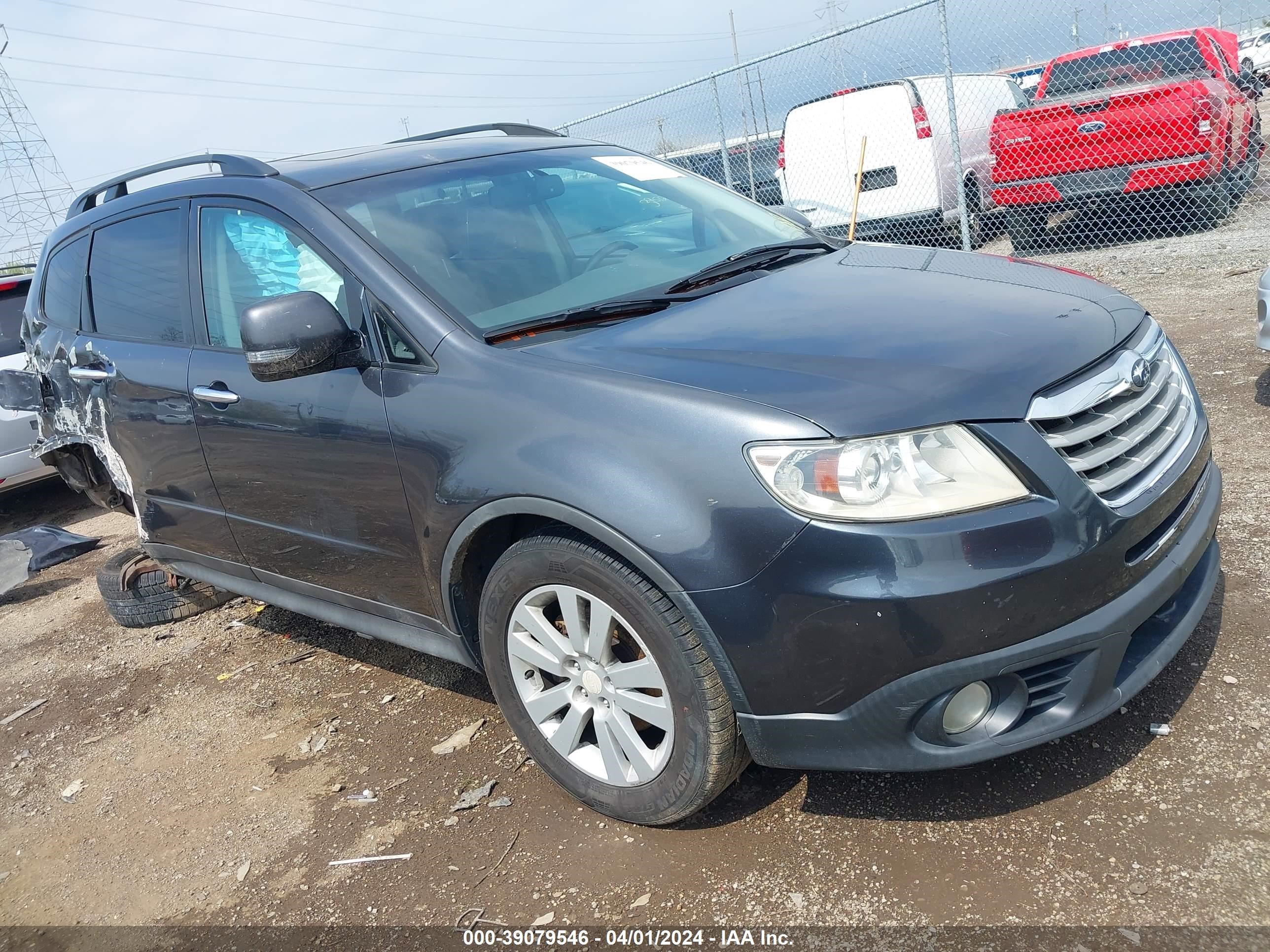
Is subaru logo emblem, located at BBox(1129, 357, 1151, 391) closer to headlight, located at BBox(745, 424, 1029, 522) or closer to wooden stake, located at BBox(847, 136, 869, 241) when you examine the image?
headlight, located at BBox(745, 424, 1029, 522)

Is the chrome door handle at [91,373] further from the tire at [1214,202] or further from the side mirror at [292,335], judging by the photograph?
the tire at [1214,202]

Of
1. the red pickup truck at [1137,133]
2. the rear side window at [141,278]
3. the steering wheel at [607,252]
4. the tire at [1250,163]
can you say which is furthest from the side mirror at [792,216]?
the tire at [1250,163]

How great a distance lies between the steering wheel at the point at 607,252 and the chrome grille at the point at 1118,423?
4.69 ft

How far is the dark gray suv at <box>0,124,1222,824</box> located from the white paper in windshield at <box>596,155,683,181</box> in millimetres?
29

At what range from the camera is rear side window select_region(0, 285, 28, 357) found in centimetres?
669

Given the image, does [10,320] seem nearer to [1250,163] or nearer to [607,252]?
[607,252]

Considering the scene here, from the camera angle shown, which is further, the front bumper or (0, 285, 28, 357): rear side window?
(0, 285, 28, 357): rear side window

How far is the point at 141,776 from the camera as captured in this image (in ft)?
11.4

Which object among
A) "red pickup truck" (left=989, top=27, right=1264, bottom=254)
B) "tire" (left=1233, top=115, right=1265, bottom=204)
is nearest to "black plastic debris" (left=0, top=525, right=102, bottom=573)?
"red pickup truck" (left=989, top=27, right=1264, bottom=254)

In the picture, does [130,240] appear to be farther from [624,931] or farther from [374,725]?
[624,931]

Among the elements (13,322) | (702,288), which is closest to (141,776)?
(702,288)

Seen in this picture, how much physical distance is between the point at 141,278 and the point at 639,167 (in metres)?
1.98

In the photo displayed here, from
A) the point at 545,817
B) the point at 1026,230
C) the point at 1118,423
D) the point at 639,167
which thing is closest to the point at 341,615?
the point at 545,817

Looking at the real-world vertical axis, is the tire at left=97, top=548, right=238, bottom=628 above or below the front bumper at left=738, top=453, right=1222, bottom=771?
below
